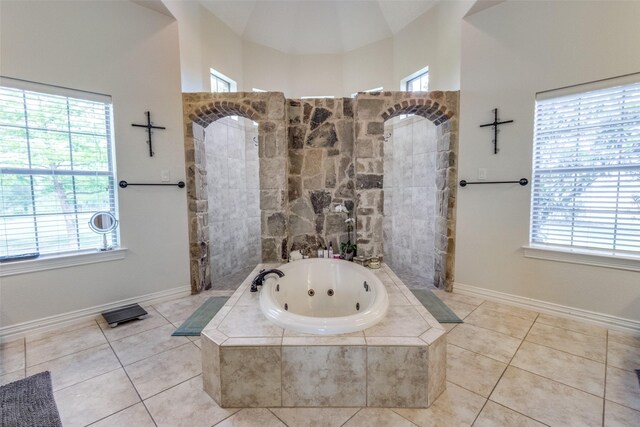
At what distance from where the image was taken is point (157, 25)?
9.35 feet

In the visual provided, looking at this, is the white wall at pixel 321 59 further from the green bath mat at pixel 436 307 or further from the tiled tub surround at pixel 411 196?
the green bath mat at pixel 436 307

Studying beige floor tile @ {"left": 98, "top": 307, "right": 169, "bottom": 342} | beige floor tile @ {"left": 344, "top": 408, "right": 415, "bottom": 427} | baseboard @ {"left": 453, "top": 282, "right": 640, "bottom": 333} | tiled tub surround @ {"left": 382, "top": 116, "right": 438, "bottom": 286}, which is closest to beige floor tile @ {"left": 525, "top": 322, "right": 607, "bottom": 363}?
baseboard @ {"left": 453, "top": 282, "right": 640, "bottom": 333}

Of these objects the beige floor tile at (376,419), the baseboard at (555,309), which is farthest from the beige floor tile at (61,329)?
the baseboard at (555,309)

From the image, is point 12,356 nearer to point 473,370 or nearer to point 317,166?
point 317,166

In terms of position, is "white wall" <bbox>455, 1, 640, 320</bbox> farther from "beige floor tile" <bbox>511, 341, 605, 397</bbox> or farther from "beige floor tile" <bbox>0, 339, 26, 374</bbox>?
"beige floor tile" <bbox>0, 339, 26, 374</bbox>

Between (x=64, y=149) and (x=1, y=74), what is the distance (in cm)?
64

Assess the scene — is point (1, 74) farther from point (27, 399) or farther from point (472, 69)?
point (472, 69)

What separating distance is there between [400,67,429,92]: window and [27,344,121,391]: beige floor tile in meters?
4.41

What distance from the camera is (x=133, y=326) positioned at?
2508mm

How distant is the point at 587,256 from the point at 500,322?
959mm

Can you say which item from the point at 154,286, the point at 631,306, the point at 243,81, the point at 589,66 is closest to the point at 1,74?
the point at 154,286

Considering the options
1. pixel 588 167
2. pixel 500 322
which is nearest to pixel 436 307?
pixel 500 322

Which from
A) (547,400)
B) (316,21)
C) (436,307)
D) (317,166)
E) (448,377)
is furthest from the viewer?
(316,21)

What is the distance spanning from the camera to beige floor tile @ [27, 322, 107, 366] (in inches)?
81.4
